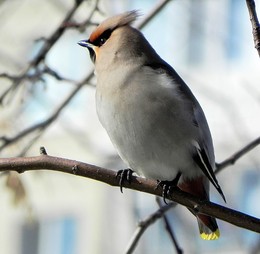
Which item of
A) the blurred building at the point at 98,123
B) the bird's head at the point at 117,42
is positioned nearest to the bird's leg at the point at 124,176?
the bird's head at the point at 117,42

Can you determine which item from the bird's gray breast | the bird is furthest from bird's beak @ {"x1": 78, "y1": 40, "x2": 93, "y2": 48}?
the bird's gray breast

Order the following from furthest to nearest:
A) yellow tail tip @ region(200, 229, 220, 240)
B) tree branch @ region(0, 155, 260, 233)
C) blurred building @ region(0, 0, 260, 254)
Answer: blurred building @ region(0, 0, 260, 254), yellow tail tip @ region(200, 229, 220, 240), tree branch @ region(0, 155, 260, 233)

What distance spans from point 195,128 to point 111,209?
11126 millimetres

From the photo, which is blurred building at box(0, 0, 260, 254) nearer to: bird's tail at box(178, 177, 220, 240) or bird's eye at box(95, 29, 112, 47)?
bird's eye at box(95, 29, 112, 47)

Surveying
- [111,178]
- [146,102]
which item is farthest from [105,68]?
[111,178]

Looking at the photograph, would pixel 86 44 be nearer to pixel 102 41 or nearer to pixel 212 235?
pixel 102 41

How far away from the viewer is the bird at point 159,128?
3721 mm

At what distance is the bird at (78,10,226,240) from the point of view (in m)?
3.72

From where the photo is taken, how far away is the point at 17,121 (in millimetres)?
5066

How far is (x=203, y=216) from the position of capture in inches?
150

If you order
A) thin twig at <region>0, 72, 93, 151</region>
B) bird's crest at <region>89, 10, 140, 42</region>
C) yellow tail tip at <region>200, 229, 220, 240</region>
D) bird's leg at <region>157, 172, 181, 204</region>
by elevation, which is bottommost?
yellow tail tip at <region>200, 229, 220, 240</region>

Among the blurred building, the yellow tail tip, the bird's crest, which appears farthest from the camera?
the blurred building

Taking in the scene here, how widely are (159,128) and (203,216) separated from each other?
0.38m

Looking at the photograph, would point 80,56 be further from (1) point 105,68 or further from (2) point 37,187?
(1) point 105,68
